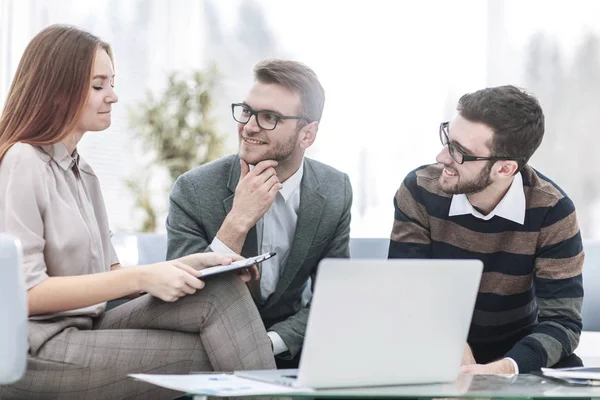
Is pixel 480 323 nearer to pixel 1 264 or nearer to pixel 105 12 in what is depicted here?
pixel 1 264

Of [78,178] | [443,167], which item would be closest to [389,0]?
[443,167]

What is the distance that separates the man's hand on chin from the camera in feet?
5.62

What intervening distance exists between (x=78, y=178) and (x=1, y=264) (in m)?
0.68

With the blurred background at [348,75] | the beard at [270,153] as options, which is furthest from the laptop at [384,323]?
the blurred background at [348,75]

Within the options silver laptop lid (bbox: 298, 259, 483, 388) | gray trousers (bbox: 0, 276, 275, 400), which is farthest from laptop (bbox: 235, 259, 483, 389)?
gray trousers (bbox: 0, 276, 275, 400)

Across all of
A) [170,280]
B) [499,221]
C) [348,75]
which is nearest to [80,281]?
[170,280]

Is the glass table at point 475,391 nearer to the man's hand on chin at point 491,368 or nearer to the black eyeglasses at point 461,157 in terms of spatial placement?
the man's hand on chin at point 491,368

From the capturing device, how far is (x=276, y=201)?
100 inches

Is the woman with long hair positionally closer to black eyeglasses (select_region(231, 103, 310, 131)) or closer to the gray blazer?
the gray blazer

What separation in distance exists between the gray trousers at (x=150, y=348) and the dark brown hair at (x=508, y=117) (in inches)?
35.5

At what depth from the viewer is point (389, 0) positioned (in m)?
4.98

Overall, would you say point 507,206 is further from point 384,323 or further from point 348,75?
point 348,75

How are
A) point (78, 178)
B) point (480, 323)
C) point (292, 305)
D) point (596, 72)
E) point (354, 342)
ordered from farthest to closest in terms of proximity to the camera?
1. point (596, 72)
2. point (292, 305)
3. point (480, 323)
4. point (78, 178)
5. point (354, 342)

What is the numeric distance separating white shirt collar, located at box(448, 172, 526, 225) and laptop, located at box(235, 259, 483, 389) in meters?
0.86
